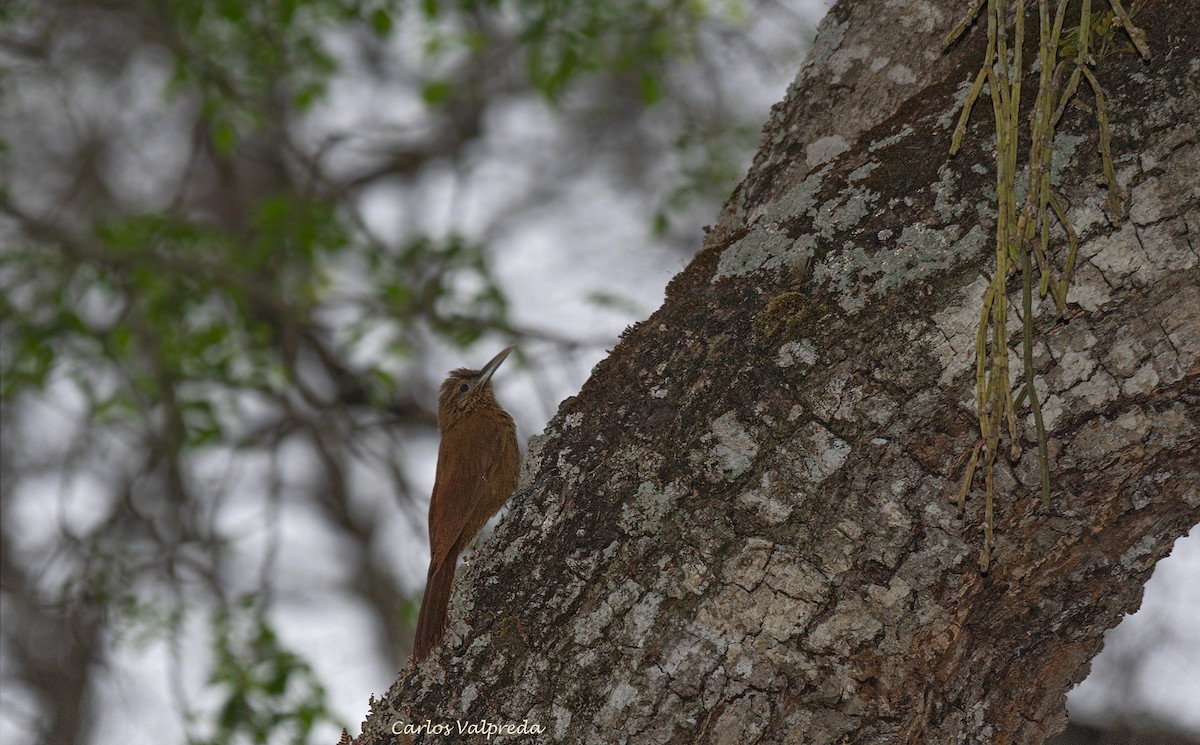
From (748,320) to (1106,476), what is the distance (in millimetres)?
557

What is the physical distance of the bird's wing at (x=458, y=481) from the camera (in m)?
2.94

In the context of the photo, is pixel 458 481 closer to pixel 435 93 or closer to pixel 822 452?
pixel 822 452

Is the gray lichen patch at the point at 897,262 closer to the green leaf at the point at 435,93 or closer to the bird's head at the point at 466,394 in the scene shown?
the bird's head at the point at 466,394

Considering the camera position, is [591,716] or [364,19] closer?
[591,716]

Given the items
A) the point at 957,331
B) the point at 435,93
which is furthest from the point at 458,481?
the point at 435,93

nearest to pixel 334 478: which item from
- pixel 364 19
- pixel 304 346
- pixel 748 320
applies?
pixel 304 346

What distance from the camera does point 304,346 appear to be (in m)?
7.92

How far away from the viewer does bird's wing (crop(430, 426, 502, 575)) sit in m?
2.94

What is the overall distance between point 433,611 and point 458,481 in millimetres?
753

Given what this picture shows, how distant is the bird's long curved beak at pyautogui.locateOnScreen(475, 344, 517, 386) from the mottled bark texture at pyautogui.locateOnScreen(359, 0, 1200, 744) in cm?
220

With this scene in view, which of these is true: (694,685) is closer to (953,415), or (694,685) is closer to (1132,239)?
(953,415)

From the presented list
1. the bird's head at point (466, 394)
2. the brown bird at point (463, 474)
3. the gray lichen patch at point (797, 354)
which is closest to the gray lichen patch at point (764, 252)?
the gray lichen patch at point (797, 354)

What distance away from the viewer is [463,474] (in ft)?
10.7

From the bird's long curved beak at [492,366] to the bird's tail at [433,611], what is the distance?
118cm
